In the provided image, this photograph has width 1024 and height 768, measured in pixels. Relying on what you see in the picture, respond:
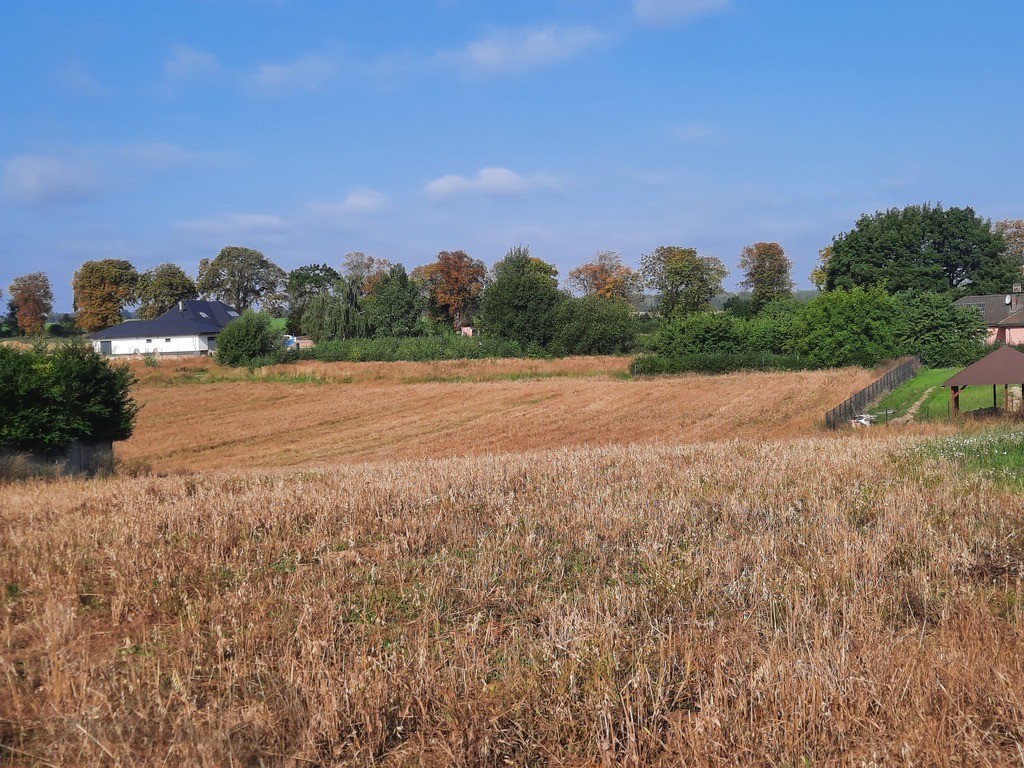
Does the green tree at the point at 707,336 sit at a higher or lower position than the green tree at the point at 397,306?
lower

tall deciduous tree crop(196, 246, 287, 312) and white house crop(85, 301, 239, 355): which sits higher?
tall deciduous tree crop(196, 246, 287, 312)

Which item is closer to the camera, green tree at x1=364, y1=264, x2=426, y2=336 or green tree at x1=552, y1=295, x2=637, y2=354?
green tree at x1=552, y1=295, x2=637, y2=354

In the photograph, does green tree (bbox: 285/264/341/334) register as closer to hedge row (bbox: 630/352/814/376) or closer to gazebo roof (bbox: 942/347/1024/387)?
hedge row (bbox: 630/352/814/376)

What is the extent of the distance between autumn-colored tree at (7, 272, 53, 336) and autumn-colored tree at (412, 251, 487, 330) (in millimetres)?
52828

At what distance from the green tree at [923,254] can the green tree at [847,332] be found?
87.7 feet

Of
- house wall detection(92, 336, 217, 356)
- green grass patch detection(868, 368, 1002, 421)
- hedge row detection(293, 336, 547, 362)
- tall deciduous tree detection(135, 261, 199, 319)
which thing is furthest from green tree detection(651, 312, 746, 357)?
tall deciduous tree detection(135, 261, 199, 319)

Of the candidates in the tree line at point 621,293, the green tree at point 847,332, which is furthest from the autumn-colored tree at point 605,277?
the green tree at point 847,332

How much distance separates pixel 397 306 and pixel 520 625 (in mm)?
81057

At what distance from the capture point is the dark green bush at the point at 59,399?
18.6 meters

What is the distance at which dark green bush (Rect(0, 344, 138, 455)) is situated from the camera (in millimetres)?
18625

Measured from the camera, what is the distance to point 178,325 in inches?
3187

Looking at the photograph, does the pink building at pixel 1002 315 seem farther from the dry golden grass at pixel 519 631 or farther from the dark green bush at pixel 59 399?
the dry golden grass at pixel 519 631

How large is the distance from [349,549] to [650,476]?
17.2ft

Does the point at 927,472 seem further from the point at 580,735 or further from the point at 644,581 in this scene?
the point at 580,735
